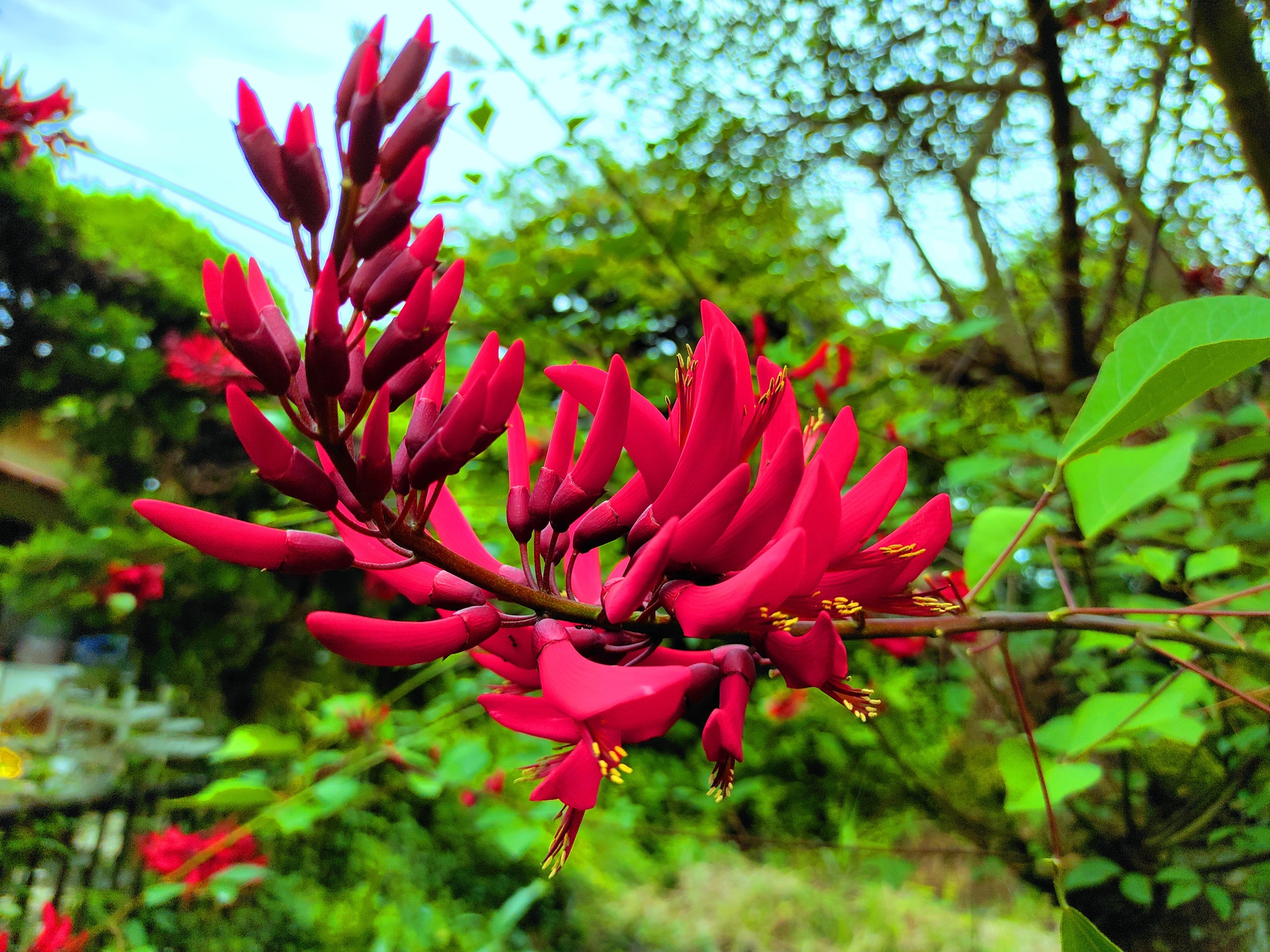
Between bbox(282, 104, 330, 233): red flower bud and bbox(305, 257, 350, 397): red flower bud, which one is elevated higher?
bbox(282, 104, 330, 233): red flower bud

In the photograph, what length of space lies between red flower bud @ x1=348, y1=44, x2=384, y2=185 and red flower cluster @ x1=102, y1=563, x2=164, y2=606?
2097mm

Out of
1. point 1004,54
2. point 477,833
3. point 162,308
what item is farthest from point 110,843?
point 1004,54

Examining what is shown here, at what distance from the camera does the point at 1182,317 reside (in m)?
0.44

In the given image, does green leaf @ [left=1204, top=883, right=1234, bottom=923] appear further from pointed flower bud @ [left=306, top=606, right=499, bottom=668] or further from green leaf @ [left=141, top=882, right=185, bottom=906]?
green leaf @ [left=141, top=882, right=185, bottom=906]

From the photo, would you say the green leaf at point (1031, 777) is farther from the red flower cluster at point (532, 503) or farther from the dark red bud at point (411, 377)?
the dark red bud at point (411, 377)

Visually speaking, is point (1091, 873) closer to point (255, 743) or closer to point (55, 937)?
point (255, 743)

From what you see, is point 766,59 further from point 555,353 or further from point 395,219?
point 395,219

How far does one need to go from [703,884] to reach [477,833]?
Result: 92 centimetres

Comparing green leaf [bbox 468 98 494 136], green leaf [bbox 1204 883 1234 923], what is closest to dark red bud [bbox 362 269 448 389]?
green leaf [bbox 468 98 494 136]

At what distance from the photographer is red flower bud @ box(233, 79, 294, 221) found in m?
0.35

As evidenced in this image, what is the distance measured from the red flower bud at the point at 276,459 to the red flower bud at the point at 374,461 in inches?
0.8

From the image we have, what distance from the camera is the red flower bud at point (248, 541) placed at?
33 centimetres

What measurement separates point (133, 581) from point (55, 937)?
1.02m

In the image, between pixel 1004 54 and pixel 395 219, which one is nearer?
pixel 395 219
